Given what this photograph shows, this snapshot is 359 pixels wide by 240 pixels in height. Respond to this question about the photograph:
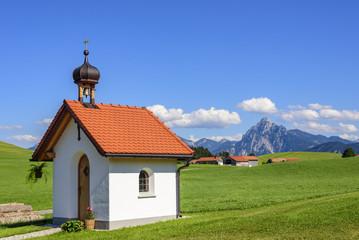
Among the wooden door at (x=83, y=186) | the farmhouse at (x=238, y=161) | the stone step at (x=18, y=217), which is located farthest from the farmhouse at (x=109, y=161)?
the farmhouse at (x=238, y=161)

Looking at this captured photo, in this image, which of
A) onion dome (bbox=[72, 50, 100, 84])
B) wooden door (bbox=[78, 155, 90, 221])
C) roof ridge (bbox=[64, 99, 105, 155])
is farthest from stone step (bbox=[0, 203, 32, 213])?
onion dome (bbox=[72, 50, 100, 84])

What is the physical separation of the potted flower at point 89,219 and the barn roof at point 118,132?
105 inches

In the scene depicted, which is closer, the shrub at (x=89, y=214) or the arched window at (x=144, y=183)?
the shrub at (x=89, y=214)

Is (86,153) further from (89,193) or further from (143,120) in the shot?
(143,120)

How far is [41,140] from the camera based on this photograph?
19.9 m

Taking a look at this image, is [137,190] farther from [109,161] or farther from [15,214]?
[15,214]

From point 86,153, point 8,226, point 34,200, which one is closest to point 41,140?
point 86,153

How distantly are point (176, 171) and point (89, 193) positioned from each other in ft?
13.6

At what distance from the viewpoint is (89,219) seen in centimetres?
1738

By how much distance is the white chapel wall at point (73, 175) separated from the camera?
17422 millimetres

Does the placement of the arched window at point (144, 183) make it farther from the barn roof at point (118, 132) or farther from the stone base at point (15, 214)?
the stone base at point (15, 214)

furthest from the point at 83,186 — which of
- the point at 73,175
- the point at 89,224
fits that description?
the point at 89,224

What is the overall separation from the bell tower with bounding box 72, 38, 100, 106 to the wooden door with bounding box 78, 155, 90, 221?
10.3 ft

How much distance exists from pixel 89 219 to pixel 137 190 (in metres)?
2.31
